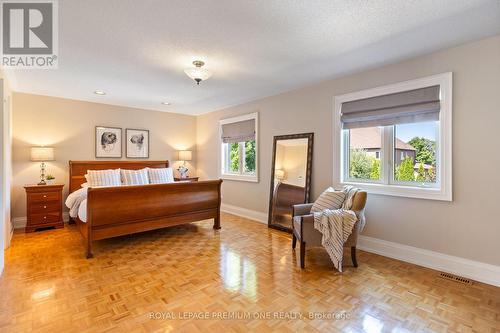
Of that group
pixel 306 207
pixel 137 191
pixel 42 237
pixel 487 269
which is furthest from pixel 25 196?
pixel 487 269

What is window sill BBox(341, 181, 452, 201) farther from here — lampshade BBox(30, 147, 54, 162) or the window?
lampshade BBox(30, 147, 54, 162)

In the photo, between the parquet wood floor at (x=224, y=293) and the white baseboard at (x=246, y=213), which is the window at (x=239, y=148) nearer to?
the white baseboard at (x=246, y=213)

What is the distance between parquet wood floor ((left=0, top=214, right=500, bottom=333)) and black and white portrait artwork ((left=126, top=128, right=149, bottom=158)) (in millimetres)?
2617

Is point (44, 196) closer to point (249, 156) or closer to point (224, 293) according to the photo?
point (249, 156)

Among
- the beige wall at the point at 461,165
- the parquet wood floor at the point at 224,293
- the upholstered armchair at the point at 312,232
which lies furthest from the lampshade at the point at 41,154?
the beige wall at the point at 461,165

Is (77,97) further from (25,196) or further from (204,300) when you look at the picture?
(204,300)

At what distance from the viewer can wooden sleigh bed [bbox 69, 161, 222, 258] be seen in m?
3.24

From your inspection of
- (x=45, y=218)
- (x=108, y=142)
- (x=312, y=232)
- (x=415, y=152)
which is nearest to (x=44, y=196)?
(x=45, y=218)

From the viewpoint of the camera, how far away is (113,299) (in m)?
2.18

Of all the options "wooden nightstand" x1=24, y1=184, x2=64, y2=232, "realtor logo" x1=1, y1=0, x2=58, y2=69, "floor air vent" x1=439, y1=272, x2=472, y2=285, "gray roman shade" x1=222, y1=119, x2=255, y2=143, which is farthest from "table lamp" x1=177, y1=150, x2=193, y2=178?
"floor air vent" x1=439, y1=272, x2=472, y2=285

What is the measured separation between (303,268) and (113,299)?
188 cm

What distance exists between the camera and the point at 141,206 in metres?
3.59

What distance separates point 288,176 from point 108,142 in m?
3.85

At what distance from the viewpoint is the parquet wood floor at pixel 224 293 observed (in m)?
1.88
